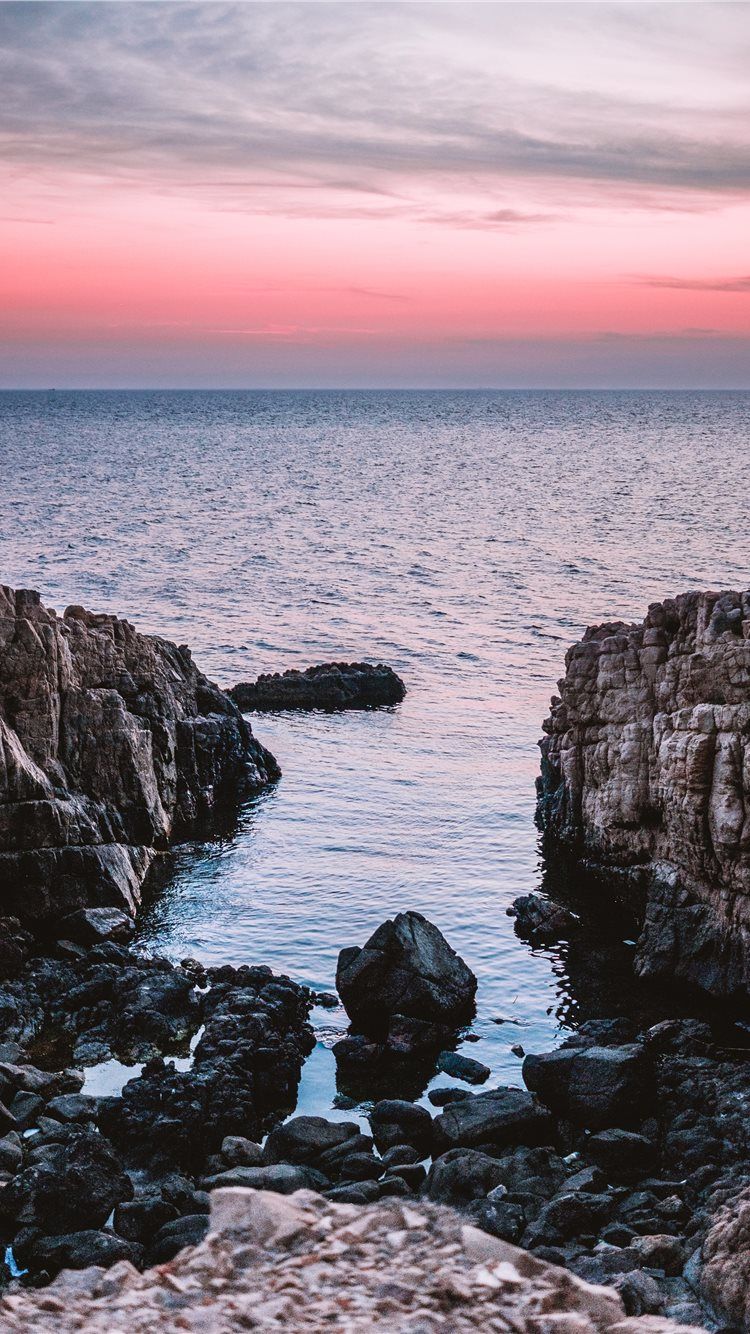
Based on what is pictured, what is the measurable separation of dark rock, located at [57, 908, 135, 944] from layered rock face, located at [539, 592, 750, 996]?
15.6 metres

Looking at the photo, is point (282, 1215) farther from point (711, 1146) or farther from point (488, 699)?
point (488, 699)

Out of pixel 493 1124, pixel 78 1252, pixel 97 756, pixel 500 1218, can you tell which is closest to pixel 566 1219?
pixel 500 1218

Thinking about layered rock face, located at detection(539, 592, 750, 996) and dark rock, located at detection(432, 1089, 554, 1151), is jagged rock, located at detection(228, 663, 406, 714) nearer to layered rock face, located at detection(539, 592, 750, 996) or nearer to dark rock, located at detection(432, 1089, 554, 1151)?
layered rock face, located at detection(539, 592, 750, 996)

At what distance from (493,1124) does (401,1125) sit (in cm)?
201

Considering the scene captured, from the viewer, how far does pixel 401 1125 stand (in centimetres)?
2814

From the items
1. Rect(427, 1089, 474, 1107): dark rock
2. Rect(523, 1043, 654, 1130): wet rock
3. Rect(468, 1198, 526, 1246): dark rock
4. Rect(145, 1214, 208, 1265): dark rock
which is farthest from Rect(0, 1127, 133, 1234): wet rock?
Rect(523, 1043, 654, 1130): wet rock

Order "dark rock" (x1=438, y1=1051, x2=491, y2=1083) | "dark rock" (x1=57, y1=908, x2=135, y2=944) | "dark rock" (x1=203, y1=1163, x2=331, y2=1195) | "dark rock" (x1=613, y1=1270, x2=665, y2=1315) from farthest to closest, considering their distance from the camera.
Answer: "dark rock" (x1=57, y1=908, x2=135, y2=944)
"dark rock" (x1=438, y1=1051, x2=491, y2=1083)
"dark rock" (x1=203, y1=1163, x2=331, y2=1195)
"dark rock" (x1=613, y1=1270, x2=665, y2=1315)

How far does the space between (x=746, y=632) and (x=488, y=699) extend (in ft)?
109

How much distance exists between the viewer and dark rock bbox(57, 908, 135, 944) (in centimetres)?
3819

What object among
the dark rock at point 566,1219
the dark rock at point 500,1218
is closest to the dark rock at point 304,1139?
the dark rock at point 500,1218

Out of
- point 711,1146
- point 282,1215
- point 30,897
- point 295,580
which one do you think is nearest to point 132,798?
point 30,897

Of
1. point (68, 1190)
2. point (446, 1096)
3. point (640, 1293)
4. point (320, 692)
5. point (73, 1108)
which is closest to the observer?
point (640, 1293)

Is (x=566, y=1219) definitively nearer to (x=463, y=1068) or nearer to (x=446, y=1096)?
(x=446, y=1096)

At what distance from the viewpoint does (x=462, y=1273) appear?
1695 centimetres
